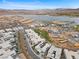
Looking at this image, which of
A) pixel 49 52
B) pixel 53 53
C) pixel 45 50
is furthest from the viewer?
pixel 45 50

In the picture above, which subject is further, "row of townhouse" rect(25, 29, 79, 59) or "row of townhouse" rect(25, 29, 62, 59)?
"row of townhouse" rect(25, 29, 62, 59)

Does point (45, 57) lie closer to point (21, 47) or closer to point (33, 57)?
point (33, 57)

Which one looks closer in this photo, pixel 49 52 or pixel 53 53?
pixel 53 53

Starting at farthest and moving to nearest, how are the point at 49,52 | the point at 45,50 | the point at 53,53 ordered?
1. the point at 45,50
2. the point at 49,52
3. the point at 53,53

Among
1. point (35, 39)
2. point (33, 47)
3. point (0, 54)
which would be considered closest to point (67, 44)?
point (35, 39)

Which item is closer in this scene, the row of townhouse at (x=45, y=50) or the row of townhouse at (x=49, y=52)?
the row of townhouse at (x=49, y=52)

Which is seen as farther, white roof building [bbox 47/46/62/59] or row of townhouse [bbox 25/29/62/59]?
row of townhouse [bbox 25/29/62/59]

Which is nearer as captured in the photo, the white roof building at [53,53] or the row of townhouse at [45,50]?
the white roof building at [53,53]

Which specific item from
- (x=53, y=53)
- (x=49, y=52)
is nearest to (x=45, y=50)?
(x=49, y=52)

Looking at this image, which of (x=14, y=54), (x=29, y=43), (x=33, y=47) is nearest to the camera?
(x=14, y=54)

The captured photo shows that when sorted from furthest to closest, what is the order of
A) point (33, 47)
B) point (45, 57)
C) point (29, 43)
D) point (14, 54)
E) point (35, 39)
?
1. point (35, 39)
2. point (29, 43)
3. point (33, 47)
4. point (14, 54)
5. point (45, 57)

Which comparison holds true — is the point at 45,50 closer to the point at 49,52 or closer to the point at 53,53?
the point at 49,52
